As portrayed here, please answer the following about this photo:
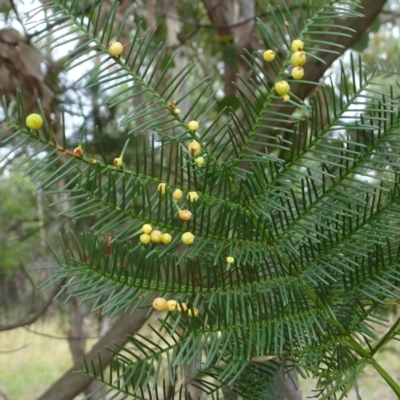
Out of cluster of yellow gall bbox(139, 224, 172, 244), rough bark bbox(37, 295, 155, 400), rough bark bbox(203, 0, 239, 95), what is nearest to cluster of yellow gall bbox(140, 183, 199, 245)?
cluster of yellow gall bbox(139, 224, 172, 244)

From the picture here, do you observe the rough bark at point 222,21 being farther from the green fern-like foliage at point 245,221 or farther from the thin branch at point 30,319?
the green fern-like foliage at point 245,221

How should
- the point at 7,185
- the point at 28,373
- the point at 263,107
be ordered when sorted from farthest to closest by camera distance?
the point at 7,185 → the point at 28,373 → the point at 263,107

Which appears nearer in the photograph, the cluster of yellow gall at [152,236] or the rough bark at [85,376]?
the cluster of yellow gall at [152,236]

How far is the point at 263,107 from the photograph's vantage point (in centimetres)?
14

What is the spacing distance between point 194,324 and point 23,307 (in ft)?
3.63

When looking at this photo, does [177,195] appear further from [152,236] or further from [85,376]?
[85,376]

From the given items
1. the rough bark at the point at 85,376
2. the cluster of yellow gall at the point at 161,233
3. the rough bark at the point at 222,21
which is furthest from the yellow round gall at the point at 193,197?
the rough bark at the point at 222,21

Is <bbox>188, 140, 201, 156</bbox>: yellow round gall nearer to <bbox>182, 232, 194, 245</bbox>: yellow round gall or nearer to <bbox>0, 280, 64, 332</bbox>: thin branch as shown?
<bbox>182, 232, 194, 245</bbox>: yellow round gall

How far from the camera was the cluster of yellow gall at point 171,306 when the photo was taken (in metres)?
0.14

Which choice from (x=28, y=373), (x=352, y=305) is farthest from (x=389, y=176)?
(x=28, y=373)

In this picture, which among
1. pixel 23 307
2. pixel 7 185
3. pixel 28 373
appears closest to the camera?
pixel 23 307

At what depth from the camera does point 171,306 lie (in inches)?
5.5

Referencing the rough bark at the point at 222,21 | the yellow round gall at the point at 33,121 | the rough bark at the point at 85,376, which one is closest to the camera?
the yellow round gall at the point at 33,121

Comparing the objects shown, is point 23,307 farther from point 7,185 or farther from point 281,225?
point 281,225
